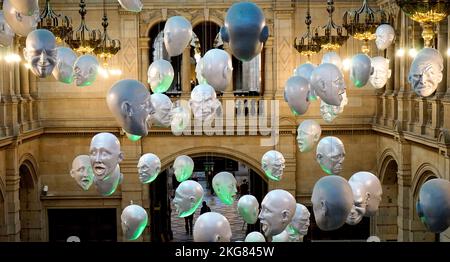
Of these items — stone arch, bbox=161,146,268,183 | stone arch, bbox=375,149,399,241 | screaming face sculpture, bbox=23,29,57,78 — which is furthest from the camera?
stone arch, bbox=161,146,268,183

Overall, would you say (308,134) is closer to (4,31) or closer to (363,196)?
(363,196)

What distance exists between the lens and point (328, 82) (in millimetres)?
8625

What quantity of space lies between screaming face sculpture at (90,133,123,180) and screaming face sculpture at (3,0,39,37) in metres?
1.42

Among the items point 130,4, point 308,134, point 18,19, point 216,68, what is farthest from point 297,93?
point 18,19

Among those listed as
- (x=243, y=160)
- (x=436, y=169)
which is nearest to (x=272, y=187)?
(x=243, y=160)

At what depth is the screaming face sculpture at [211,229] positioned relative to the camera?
8.10 m

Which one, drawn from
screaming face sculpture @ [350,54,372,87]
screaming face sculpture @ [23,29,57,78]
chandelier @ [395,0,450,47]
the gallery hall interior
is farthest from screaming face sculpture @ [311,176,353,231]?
the gallery hall interior

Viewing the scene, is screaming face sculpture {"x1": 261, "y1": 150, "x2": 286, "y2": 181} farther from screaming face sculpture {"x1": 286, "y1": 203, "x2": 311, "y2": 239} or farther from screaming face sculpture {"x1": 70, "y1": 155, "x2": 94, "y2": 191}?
screaming face sculpture {"x1": 70, "y1": 155, "x2": 94, "y2": 191}

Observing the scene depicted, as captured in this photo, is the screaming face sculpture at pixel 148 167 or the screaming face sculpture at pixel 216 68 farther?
the screaming face sculpture at pixel 148 167

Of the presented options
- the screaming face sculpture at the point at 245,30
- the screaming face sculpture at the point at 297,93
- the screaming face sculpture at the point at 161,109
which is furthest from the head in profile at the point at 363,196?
the screaming face sculpture at the point at 161,109

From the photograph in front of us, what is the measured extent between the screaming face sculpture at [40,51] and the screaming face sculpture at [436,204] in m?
4.11

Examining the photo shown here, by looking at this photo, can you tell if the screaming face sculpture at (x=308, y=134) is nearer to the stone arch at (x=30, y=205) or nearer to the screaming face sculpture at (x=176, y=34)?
the screaming face sculpture at (x=176, y=34)

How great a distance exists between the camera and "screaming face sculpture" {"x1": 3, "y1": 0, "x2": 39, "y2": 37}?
7480mm

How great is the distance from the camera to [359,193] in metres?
8.21
